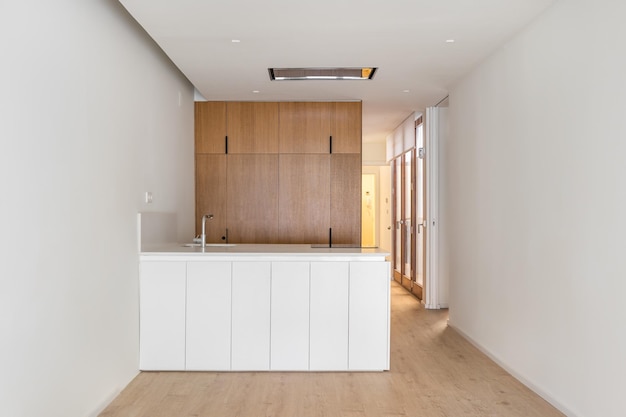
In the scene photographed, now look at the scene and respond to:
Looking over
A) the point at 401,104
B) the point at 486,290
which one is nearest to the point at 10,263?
the point at 486,290

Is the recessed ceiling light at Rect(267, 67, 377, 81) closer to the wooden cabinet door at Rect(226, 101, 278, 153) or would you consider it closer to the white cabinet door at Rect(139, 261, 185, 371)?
the wooden cabinet door at Rect(226, 101, 278, 153)

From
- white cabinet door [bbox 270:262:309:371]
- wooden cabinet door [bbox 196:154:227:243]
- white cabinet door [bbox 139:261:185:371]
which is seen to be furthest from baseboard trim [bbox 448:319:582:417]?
wooden cabinet door [bbox 196:154:227:243]

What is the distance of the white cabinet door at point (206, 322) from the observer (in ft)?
12.7

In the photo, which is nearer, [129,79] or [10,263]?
[10,263]

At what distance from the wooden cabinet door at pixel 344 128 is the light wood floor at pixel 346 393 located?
8.21 feet

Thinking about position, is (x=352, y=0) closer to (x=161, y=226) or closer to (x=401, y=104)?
(x=161, y=226)

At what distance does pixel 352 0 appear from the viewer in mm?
3180

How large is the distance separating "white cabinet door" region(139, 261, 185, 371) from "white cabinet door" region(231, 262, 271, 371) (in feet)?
1.24

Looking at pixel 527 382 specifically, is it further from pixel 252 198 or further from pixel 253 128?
pixel 253 128

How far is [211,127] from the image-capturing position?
5.94 metres

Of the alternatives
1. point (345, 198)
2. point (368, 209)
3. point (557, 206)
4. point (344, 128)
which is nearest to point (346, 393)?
point (557, 206)

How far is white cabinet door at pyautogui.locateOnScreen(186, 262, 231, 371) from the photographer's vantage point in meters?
3.88

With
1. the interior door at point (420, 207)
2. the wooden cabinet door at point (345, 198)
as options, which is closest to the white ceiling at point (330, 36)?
the wooden cabinet door at point (345, 198)

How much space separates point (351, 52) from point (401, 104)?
2.25 metres
